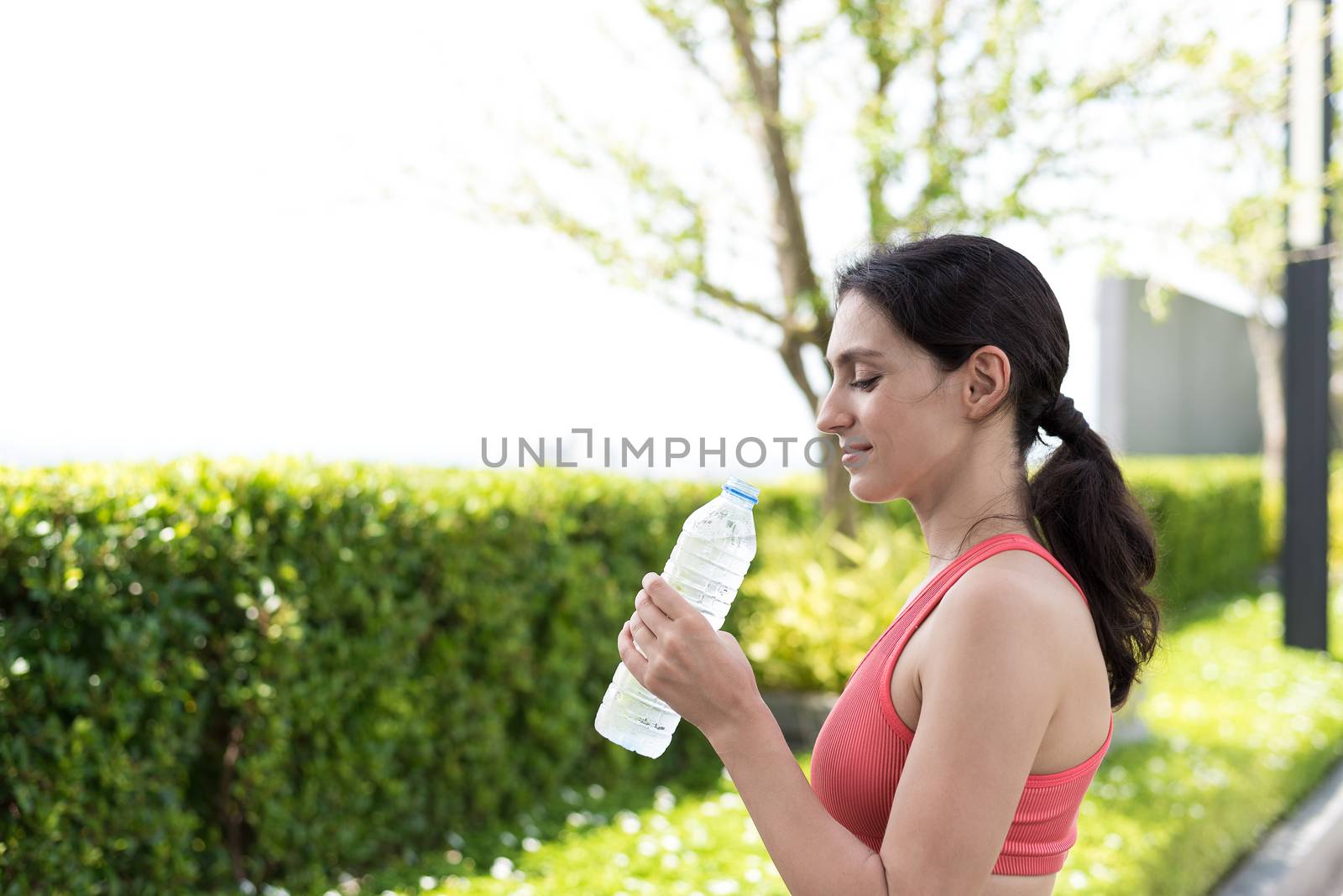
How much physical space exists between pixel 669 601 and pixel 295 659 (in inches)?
131

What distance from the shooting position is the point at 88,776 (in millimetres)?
3646

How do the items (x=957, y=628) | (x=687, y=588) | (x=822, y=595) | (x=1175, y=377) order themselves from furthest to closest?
(x=1175, y=377)
(x=822, y=595)
(x=687, y=588)
(x=957, y=628)

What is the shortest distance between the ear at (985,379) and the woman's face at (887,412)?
2cm

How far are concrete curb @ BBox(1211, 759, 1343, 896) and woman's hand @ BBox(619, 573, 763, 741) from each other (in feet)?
15.1

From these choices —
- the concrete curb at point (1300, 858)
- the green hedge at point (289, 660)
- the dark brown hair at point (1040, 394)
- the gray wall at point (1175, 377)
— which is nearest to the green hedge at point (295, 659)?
the green hedge at point (289, 660)

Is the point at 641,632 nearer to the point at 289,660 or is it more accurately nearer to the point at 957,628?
the point at 957,628

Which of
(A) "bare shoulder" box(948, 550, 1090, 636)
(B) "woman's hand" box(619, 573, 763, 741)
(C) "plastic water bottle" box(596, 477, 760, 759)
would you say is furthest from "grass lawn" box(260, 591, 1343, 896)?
(B) "woman's hand" box(619, 573, 763, 741)

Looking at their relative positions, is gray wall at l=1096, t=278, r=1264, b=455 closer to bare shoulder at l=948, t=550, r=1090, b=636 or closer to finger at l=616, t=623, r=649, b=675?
bare shoulder at l=948, t=550, r=1090, b=636

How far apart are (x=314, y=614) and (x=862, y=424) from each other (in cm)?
352

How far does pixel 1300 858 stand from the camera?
17.9 ft

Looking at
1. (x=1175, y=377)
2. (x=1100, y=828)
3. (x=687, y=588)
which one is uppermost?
(x=687, y=588)

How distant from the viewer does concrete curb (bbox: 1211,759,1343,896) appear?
5.10 m

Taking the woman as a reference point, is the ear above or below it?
above

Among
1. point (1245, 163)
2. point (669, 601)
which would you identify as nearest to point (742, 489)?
point (669, 601)
